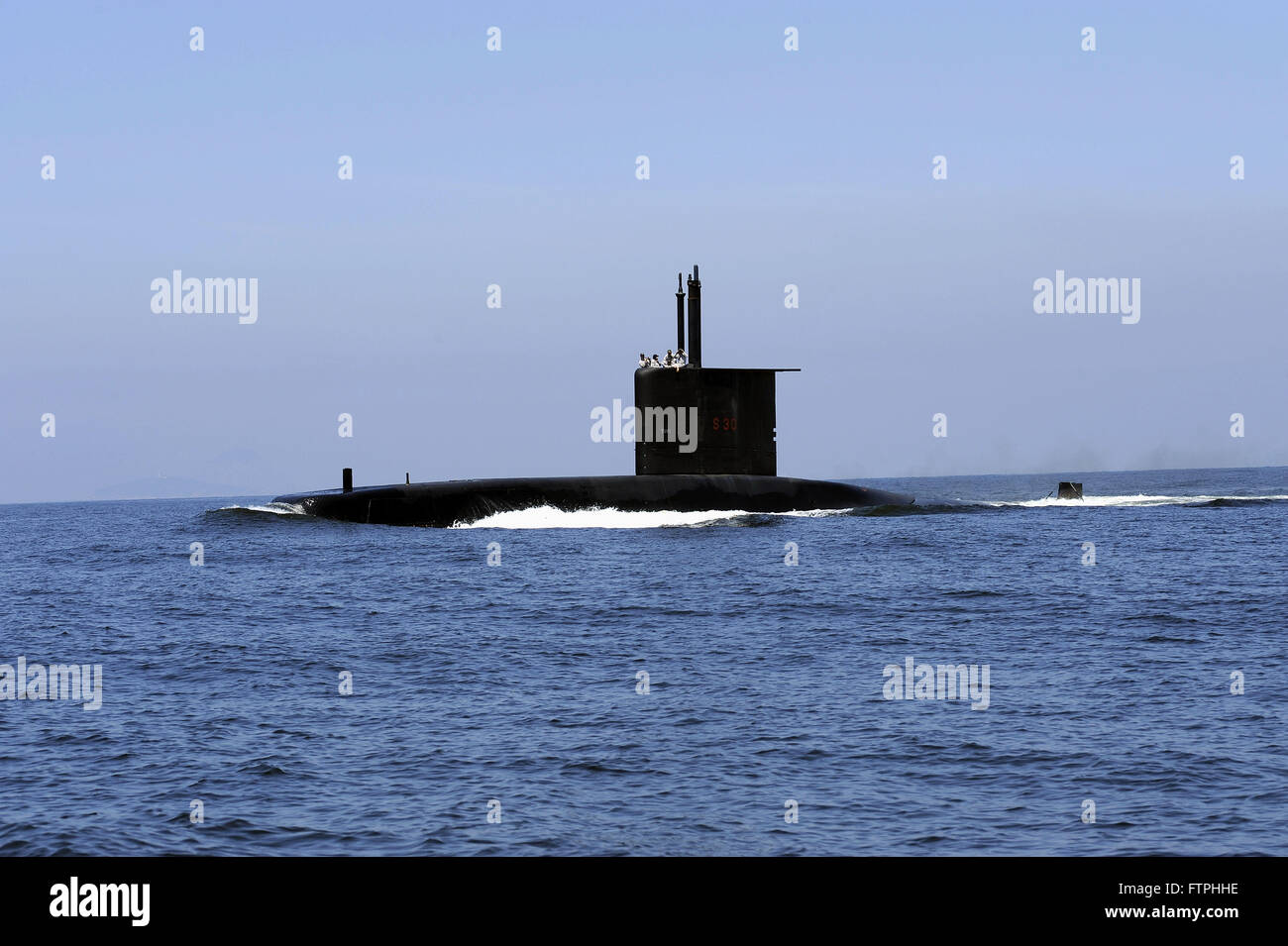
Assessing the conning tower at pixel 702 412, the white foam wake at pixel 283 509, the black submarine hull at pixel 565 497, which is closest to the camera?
the conning tower at pixel 702 412

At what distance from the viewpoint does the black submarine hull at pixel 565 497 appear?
1754 inches

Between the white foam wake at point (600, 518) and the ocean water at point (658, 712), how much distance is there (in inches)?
273

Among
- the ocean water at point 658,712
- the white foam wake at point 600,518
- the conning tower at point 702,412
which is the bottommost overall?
the ocean water at point 658,712

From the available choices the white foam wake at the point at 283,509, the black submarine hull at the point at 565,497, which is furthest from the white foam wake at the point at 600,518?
the white foam wake at the point at 283,509

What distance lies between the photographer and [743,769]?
13469 millimetres

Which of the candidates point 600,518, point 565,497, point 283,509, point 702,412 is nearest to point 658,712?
point 702,412

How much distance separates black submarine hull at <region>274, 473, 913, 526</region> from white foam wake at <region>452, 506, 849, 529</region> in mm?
198

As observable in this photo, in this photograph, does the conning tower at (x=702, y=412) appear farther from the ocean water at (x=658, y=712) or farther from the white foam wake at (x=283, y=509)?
the white foam wake at (x=283, y=509)

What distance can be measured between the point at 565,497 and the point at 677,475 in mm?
5325

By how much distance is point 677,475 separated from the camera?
44.9m

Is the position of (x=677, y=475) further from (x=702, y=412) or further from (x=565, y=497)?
(x=565, y=497)
